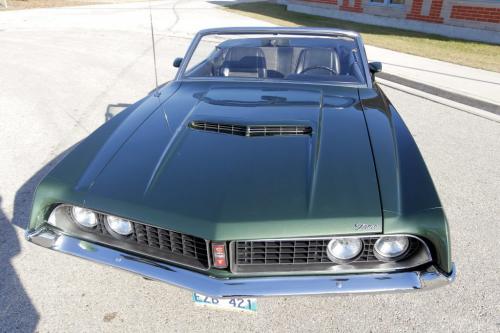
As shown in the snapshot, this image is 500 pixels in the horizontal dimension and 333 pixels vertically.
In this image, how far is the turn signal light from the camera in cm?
165

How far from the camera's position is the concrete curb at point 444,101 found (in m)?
5.36

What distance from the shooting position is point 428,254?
1.71 meters

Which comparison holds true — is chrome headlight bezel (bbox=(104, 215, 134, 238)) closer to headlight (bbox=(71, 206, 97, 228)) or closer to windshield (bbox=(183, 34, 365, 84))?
headlight (bbox=(71, 206, 97, 228))

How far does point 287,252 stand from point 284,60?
205cm

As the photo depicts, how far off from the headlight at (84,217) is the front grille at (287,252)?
2.63ft

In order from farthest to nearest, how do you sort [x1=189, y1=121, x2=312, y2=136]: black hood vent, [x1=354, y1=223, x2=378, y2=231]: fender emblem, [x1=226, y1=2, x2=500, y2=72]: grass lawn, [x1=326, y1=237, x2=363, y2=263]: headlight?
[x1=226, y1=2, x2=500, y2=72]: grass lawn
[x1=189, y1=121, x2=312, y2=136]: black hood vent
[x1=326, y1=237, x2=363, y2=263]: headlight
[x1=354, y1=223, x2=378, y2=231]: fender emblem

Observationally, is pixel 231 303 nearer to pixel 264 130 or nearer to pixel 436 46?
pixel 264 130

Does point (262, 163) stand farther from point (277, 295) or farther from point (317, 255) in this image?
point (277, 295)

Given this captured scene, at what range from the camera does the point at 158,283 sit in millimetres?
2330

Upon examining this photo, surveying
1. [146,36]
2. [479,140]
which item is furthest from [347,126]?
[146,36]

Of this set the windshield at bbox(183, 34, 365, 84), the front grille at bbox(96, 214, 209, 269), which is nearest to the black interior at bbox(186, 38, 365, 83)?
the windshield at bbox(183, 34, 365, 84)

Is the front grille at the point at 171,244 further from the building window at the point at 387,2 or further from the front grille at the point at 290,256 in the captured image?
the building window at the point at 387,2

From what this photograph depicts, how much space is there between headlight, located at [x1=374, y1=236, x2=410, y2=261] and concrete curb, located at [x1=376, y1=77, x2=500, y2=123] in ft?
14.7

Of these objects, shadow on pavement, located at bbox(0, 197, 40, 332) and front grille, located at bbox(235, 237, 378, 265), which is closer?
front grille, located at bbox(235, 237, 378, 265)
